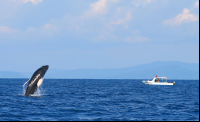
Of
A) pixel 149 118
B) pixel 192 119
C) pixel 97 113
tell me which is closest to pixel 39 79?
pixel 97 113

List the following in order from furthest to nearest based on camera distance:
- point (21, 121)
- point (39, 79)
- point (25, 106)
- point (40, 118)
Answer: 1. point (39, 79)
2. point (25, 106)
3. point (40, 118)
4. point (21, 121)

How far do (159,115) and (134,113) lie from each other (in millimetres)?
A: 2371

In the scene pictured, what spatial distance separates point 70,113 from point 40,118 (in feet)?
11.5

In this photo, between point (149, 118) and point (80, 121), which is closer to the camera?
point (80, 121)

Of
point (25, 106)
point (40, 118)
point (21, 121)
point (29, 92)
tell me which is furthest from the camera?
point (29, 92)

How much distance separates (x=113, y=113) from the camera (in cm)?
2581

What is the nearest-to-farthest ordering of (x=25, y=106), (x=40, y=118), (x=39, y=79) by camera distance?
(x=40, y=118) < (x=25, y=106) < (x=39, y=79)

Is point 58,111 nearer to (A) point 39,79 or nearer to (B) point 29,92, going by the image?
(A) point 39,79

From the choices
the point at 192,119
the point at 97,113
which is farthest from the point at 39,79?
the point at 192,119

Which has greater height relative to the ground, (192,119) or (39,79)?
(39,79)

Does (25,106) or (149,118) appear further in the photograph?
(25,106)

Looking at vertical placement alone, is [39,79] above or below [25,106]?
above

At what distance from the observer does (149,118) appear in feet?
76.6

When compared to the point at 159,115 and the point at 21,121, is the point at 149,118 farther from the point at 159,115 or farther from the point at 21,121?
the point at 21,121
